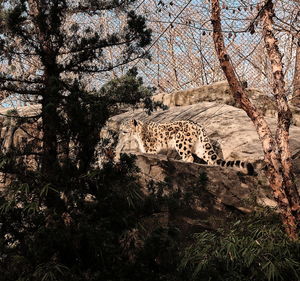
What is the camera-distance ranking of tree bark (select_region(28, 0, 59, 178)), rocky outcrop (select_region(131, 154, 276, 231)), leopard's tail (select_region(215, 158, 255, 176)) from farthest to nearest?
leopard's tail (select_region(215, 158, 255, 176)), rocky outcrop (select_region(131, 154, 276, 231)), tree bark (select_region(28, 0, 59, 178))

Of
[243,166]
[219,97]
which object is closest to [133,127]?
[219,97]

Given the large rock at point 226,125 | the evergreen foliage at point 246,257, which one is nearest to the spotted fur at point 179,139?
the large rock at point 226,125

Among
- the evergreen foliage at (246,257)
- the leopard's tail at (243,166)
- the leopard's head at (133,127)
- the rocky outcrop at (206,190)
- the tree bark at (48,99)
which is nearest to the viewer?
the tree bark at (48,99)

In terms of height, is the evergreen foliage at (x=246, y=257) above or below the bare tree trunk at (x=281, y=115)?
below

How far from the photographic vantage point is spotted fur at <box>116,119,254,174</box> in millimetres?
8539

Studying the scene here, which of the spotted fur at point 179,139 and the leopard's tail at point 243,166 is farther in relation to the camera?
the spotted fur at point 179,139

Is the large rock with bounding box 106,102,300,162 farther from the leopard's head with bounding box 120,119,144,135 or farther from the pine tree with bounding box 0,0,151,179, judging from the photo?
the pine tree with bounding box 0,0,151,179

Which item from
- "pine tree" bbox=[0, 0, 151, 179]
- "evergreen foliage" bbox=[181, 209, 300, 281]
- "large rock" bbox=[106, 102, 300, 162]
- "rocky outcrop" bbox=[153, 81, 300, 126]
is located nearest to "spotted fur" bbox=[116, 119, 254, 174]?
"large rock" bbox=[106, 102, 300, 162]

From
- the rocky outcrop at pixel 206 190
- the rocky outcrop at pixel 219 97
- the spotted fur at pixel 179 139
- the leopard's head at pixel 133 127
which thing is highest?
the rocky outcrop at pixel 219 97

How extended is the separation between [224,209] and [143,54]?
2604mm

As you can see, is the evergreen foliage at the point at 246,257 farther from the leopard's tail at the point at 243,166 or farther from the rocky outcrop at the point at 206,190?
the leopard's tail at the point at 243,166

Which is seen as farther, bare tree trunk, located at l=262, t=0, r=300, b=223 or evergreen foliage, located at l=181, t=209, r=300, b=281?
bare tree trunk, located at l=262, t=0, r=300, b=223

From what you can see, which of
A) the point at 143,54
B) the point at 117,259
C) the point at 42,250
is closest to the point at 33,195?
the point at 42,250

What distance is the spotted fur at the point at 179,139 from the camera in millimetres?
8539
